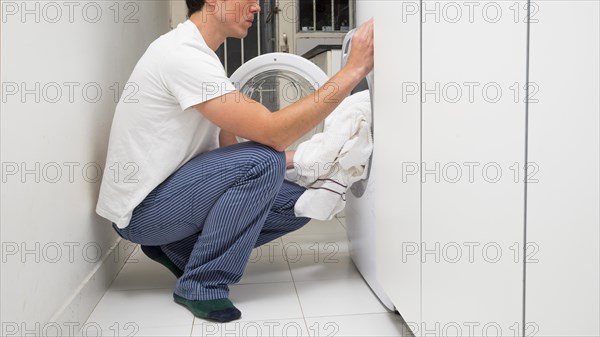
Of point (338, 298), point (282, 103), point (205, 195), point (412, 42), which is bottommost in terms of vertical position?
point (338, 298)

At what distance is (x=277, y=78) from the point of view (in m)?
2.35

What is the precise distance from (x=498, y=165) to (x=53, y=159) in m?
0.99

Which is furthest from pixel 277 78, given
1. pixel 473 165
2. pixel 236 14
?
pixel 473 165

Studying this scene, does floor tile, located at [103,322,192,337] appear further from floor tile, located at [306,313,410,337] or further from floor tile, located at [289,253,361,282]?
floor tile, located at [289,253,361,282]

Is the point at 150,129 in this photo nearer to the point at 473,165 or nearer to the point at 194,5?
the point at 194,5

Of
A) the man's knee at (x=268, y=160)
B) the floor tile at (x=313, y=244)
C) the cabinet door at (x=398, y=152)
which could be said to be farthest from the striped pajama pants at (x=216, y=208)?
the floor tile at (x=313, y=244)

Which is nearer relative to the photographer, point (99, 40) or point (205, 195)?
point (205, 195)

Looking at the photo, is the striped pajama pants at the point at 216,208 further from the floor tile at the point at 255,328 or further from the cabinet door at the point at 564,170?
the cabinet door at the point at 564,170

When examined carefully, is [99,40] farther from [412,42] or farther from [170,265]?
[412,42]

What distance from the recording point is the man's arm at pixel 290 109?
4.82 feet

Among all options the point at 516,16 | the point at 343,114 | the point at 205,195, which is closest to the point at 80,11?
the point at 205,195

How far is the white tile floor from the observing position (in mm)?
1464

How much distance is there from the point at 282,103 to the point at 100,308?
115cm

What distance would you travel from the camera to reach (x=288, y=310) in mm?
1593
